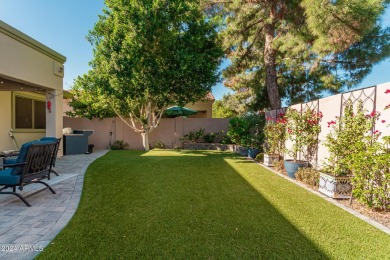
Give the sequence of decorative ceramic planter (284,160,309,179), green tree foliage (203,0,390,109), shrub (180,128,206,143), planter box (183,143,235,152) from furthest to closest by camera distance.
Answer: shrub (180,128,206,143) < planter box (183,143,235,152) < green tree foliage (203,0,390,109) < decorative ceramic planter (284,160,309,179)

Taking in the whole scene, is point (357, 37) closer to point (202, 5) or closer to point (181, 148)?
point (202, 5)

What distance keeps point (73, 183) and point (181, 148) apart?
8.36 meters

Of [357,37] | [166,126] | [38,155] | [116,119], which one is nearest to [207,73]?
[166,126]

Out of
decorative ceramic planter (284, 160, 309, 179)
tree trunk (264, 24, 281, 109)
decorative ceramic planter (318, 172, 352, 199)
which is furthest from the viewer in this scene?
tree trunk (264, 24, 281, 109)

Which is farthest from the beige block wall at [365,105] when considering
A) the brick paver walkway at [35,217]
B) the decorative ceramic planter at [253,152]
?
the brick paver walkway at [35,217]

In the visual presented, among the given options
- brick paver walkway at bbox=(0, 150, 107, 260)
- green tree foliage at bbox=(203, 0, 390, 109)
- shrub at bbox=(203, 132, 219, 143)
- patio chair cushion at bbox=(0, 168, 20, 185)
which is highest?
green tree foliage at bbox=(203, 0, 390, 109)

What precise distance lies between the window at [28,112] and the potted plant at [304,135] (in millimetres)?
11656

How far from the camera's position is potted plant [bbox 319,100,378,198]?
15.0ft

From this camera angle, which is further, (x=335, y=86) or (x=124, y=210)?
(x=335, y=86)

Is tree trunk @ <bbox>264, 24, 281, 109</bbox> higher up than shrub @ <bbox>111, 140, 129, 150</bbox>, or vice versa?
tree trunk @ <bbox>264, 24, 281, 109</bbox>

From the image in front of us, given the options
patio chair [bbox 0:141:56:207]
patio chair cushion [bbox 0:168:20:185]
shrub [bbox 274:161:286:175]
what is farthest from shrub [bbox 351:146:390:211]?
patio chair cushion [bbox 0:168:20:185]

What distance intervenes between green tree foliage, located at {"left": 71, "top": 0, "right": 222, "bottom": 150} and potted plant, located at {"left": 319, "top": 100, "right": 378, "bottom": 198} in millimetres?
6682

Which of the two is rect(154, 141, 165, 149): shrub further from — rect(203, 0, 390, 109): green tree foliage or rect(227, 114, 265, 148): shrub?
rect(203, 0, 390, 109): green tree foliage

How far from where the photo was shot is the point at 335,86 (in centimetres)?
1148
